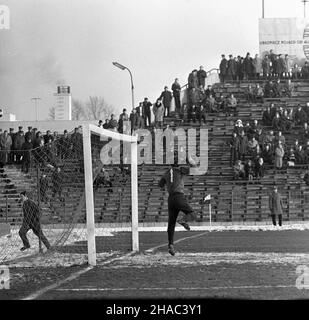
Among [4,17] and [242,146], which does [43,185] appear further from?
[242,146]

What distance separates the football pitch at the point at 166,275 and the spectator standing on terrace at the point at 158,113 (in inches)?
316

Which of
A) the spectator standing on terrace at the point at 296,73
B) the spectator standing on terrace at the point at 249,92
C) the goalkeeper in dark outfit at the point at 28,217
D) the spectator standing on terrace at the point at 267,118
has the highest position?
the spectator standing on terrace at the point at 296,73

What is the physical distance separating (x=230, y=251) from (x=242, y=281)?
423cm

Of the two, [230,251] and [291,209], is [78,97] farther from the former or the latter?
[291,209]

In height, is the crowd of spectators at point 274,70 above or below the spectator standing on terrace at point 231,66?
above

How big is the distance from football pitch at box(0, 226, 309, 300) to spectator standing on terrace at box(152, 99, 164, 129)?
802 centimetres

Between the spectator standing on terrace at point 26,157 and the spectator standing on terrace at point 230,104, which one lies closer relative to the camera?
the spectator standing on terrace at point 26,157

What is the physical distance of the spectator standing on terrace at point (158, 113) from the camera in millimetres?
18383

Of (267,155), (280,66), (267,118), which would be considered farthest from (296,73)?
(267,155)

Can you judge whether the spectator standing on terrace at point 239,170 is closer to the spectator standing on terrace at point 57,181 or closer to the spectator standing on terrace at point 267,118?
the spectator standing on terrace at point 267,118

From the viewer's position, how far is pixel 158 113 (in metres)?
18.8

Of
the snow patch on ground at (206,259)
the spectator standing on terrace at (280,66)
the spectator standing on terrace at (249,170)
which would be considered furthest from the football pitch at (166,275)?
the spectator standing on terrace at (249,170)

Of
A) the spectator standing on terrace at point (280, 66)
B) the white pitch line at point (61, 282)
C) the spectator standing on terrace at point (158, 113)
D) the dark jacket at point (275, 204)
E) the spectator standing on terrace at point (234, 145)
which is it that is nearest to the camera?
the white pitch line at point (61, 282)
